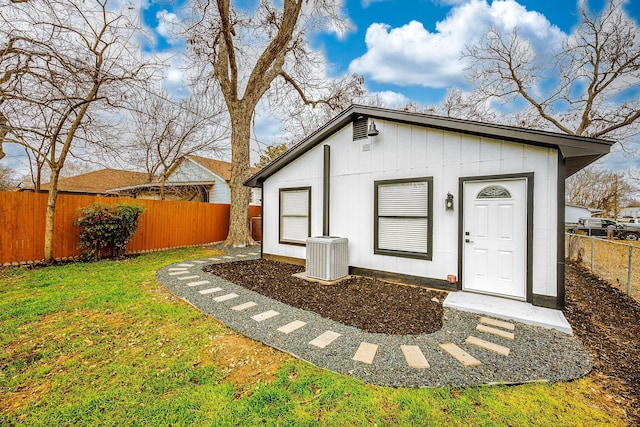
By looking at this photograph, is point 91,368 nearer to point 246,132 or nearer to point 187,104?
point 246,132

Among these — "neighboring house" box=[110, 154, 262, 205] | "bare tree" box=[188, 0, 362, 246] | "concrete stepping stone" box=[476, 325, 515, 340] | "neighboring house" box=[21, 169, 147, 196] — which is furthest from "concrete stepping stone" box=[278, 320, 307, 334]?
"neighboring house" box=[21, 169, 147, 196]

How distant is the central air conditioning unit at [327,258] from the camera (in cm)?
539

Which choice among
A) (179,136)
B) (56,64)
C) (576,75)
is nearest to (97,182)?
(179,136)

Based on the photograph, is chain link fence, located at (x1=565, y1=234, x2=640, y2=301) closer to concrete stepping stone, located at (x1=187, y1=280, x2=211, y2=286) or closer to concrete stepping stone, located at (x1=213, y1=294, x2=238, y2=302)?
concrete stepping stone, located at (x1=213, y1=294, x2=238, y2=302)

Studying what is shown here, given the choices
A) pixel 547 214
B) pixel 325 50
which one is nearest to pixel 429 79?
pixel 325 50

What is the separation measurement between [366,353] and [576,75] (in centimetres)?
1349

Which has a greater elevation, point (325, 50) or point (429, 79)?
point (325, 50)

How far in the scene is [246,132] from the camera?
33.4 ft

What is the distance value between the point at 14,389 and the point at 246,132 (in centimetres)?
929

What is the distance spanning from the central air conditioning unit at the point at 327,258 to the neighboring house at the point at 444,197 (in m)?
0.31

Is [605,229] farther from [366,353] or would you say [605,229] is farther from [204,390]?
[204,390]

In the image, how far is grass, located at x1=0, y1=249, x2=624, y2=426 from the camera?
186 cm

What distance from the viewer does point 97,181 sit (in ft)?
56.9

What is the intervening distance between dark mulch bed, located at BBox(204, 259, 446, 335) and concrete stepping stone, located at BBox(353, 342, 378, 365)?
38cm
